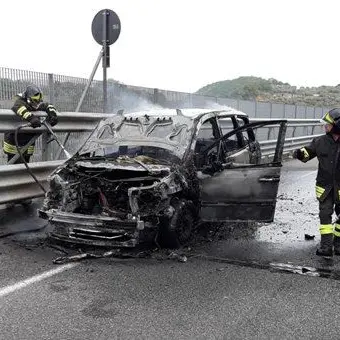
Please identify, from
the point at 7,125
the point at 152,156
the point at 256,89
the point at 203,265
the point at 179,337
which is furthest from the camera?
the point at 256,89

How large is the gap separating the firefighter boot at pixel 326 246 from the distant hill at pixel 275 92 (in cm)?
5106

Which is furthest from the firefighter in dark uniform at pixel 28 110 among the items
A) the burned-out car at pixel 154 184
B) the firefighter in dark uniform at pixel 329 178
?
the firefighter in dark uniform at pixel 329 178

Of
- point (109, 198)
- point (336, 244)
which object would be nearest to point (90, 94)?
point (109, 198)

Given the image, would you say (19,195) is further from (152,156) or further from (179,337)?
(179,337)

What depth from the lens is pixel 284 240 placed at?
6.33 metres

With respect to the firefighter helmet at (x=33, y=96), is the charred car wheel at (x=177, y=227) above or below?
below

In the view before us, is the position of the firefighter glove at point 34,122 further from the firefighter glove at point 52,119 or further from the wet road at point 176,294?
the wet road at point 176,294

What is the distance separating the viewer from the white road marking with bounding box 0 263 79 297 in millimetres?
4346

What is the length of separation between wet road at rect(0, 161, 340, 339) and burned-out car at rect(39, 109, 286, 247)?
0.32 meters

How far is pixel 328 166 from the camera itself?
577cm

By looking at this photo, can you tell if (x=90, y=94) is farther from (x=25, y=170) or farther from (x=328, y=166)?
(x=328, y=166)

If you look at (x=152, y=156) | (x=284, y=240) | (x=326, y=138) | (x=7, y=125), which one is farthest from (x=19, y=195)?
(x=326, y=138)

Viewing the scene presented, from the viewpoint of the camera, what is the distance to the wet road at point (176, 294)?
3627 mm

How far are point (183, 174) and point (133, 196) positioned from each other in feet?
2.46
